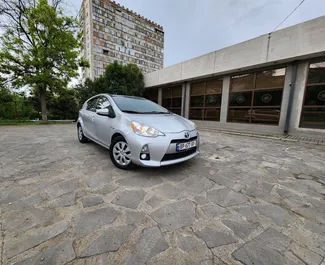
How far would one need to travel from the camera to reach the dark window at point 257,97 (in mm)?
6645

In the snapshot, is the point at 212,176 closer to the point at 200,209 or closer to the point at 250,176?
the point at 250,176

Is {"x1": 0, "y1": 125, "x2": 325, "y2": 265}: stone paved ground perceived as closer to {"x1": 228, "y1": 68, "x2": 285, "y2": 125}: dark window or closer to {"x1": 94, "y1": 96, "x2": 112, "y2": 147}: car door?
{"x1": 94, "y1": 96, "x2": 112, "y2": 147}: car door

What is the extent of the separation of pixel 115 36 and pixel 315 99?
40.0m

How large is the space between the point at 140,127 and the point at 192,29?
20.7m

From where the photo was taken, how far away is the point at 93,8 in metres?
31.2

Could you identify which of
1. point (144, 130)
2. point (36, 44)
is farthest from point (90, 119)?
point (36, 44)

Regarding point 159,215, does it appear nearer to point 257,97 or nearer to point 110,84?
point 257,97

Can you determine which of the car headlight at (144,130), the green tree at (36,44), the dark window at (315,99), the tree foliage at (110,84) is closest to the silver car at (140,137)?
the car headlight at (144,130)

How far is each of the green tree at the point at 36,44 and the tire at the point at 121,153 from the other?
1038 centimetres

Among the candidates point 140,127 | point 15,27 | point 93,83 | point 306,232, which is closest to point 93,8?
point 15,27

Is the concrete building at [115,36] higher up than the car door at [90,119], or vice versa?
the concrete building at [115,36]

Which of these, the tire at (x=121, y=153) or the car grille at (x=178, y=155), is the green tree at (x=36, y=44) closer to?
the tire at (x=121, y=153)

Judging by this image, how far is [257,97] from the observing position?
717cm

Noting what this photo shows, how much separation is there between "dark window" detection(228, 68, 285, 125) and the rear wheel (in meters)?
7.17
